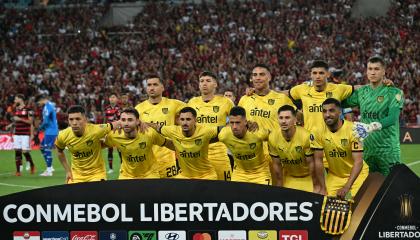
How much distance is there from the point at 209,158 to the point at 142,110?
53.0 inches

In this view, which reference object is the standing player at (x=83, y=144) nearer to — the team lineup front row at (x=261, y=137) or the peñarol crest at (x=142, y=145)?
the team lineup front row at (x=261, y=137)

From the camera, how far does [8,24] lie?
42812 millimetres

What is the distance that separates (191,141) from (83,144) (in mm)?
1689

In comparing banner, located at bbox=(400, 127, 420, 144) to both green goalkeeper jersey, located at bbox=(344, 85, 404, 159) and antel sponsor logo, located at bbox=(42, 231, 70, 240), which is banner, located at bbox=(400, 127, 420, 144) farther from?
antel sponsor logo, located at bbox=(42, 231, 70, 240)

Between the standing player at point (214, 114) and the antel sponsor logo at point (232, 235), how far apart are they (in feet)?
10.2

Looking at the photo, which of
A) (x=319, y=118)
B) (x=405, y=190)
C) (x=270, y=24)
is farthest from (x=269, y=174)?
(x=270, y=24)

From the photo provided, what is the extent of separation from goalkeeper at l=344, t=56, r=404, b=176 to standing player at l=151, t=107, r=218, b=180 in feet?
6.66

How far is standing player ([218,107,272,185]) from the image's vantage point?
10336 millimetres

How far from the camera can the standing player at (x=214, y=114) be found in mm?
11891

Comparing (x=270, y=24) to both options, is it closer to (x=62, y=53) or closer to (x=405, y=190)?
(x=62, y=53)

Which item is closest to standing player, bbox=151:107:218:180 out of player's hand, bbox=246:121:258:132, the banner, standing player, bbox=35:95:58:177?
player's hand, bbox=246:121:258:132

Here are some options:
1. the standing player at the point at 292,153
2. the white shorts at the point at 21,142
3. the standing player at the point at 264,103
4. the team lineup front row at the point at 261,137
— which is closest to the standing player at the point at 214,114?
the team lineup front row at the point at 261,137

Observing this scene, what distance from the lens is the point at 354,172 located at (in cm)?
965

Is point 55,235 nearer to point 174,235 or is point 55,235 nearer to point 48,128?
point 174,235
